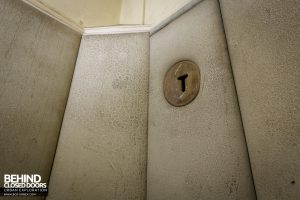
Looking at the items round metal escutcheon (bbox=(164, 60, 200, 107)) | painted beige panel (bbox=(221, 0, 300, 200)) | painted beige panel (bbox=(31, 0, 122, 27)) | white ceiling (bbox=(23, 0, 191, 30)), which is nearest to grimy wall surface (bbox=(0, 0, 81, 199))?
white ceiling (bbox=(23, 0, 191, 30))

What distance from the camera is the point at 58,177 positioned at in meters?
1.54

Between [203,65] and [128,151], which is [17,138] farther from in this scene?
[203,65]

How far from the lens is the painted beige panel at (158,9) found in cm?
209

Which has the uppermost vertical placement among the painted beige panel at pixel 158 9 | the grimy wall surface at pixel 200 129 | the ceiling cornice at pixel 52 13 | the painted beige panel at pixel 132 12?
the painted beige panel at pixel 132 12

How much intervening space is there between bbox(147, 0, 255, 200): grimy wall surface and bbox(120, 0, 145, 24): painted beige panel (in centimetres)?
102

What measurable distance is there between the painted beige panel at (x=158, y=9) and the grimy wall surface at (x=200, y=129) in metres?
0.51

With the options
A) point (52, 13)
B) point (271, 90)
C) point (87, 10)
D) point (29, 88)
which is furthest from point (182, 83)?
point (87, 10)

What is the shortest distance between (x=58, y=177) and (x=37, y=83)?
81cm

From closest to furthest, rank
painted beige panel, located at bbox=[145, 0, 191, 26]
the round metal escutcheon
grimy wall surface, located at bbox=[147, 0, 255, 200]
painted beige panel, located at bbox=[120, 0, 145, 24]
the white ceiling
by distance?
grimy wall surface, located at bbox=[147, 0, 255, 200], the round metal escutcheon, the white ceiling, painted beige panel, located at bbox=[145, 0, 191, 26], painted beige panel, located at bbox=[120, 0, 145, 24]

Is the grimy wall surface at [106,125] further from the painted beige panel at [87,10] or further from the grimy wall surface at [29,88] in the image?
the painted beige panel at [87,10]

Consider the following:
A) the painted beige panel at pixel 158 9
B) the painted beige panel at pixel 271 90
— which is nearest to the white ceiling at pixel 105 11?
the painted beige panel at pixel 158 9

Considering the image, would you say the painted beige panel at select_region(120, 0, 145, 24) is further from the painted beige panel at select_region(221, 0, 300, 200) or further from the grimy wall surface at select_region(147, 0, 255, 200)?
the painted beige panel at select_region(221, 0, 300, 200)

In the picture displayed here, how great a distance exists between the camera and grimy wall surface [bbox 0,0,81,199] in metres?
1.38

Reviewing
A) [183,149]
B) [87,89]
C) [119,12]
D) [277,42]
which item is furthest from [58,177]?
[119,12]
